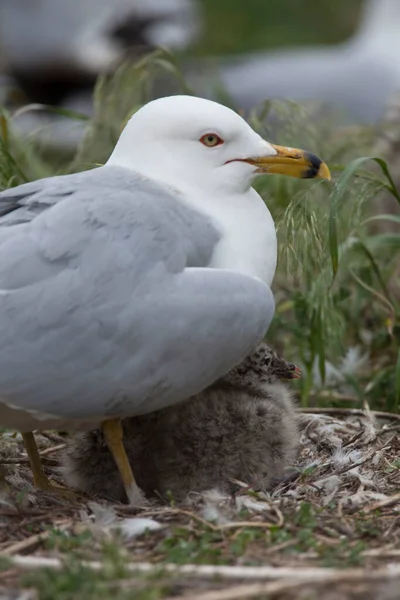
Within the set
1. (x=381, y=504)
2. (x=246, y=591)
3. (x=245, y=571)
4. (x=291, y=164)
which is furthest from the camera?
(x=291, y=164)

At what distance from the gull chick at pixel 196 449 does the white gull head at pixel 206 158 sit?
0.47m

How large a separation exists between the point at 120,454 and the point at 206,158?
1.01 m

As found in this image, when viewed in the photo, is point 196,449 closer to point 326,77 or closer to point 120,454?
point 120,454

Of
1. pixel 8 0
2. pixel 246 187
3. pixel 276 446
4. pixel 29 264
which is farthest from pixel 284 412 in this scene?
pixel 8 0

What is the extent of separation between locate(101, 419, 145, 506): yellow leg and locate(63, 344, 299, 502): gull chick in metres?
0.14

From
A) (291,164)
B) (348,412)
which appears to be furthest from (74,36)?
(291,164)

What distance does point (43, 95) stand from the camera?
1588 cm

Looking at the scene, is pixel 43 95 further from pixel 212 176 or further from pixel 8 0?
pixel 212 176

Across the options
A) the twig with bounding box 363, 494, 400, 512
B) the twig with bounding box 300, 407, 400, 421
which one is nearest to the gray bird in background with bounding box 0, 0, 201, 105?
the twig with bounding box 300, 407, 400, 421

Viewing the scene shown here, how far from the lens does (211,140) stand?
4336 mm

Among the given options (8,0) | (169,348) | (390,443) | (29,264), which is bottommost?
(390,443)

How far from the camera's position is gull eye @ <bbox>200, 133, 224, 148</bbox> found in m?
4.32

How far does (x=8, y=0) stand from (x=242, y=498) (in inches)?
573

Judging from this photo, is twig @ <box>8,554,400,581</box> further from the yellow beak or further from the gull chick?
the yellow beak
